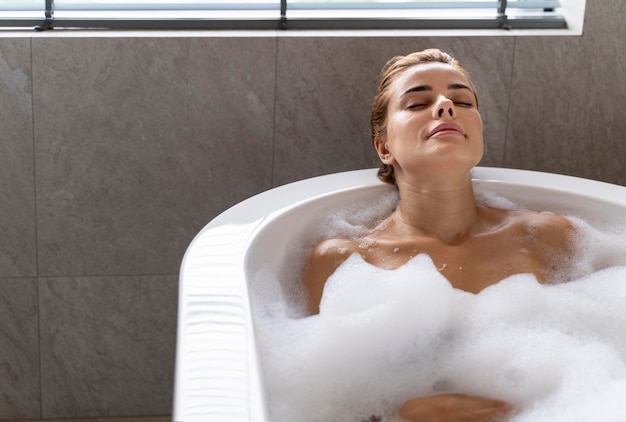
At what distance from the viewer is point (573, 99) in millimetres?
2549

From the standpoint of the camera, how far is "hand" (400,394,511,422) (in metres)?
1.62

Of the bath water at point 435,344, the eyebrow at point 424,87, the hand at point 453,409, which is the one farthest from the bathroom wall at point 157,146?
the hand at point 453,409

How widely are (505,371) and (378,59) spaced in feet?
3.44

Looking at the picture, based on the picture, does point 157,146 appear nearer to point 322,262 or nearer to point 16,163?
point 16,163

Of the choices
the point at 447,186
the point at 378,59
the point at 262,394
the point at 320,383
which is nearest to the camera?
the point at 262,394

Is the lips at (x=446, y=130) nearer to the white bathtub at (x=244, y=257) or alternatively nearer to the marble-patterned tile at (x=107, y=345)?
the white bathtub at (x=244, y=257)

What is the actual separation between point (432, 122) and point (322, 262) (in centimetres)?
37

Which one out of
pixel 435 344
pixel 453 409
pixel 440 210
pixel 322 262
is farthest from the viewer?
pixel 440 210

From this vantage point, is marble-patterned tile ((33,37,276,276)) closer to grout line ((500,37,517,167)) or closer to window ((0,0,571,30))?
window ((0,0,571,30))

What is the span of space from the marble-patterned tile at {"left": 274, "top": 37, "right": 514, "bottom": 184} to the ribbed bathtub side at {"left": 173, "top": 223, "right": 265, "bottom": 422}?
0.77m

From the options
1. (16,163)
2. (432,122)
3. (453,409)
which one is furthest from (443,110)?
(16,163)

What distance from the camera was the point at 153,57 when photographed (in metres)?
2.39

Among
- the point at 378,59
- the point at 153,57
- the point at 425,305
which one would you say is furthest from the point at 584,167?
the point at 153,57

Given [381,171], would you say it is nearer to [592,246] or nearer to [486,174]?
[486,174]
